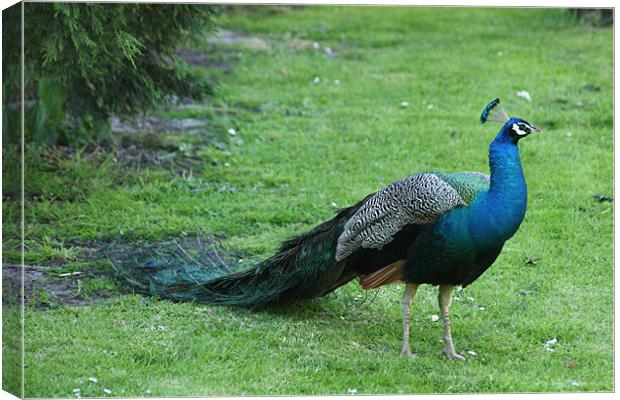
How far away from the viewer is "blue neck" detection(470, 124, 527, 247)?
409 cm

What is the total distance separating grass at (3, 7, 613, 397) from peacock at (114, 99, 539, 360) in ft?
0.44

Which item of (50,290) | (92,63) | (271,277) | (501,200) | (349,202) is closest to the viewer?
(501,200)

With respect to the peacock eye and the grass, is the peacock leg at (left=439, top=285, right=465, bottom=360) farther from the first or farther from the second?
the peacock eye

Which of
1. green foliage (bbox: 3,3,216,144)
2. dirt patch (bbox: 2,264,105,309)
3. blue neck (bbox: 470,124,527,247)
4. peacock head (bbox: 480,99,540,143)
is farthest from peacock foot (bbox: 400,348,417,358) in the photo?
green foliage (bbox: 3,3,216,144)

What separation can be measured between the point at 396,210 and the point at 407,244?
0.14 metres

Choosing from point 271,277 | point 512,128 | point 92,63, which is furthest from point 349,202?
point 512,128

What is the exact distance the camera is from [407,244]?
4.34m

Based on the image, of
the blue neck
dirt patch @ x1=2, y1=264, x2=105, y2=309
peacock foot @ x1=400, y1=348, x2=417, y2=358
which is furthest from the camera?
dirt patch @ x1=2, y1=264, x2=105, y2=309

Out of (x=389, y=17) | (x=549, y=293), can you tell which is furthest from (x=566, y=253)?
(x=389, y=17)

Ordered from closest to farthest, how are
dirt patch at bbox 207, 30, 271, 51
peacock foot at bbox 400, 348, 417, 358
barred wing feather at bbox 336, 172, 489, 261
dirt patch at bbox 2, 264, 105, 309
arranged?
barred wing feather at bbox 336, 172, 489, 261 → peacock foot at bbox 400, 348, 417, 358 → dirt patch at bbox 2, 264, 105, 309 → dirt patch at bbox 207, 30, 271, 51

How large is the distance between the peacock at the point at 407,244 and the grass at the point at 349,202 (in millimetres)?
134

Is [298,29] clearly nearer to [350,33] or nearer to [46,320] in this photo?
[350,33]

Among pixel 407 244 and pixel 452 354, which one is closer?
pixel 407 244

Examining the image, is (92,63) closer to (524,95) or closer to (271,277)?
(271,277)
